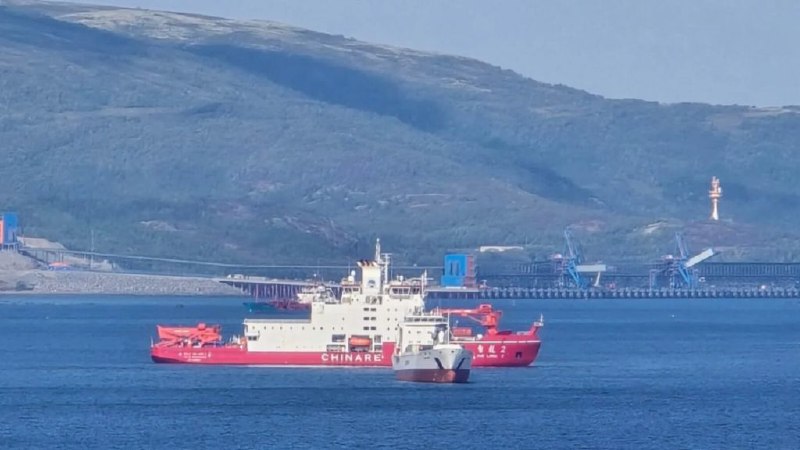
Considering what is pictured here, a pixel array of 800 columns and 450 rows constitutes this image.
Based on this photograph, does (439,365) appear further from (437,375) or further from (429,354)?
(429,354)

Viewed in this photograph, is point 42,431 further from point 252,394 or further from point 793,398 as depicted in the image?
point 793,398

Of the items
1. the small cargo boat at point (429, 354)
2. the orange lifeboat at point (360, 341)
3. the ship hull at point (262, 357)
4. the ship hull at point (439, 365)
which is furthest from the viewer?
the ship hull at point (262, 357)

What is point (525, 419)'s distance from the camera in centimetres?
7462

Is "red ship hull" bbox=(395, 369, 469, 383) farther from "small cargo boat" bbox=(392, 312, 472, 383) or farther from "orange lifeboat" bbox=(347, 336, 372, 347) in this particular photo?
"orange lifeboat" bbox=(347, 336, 372, 347)

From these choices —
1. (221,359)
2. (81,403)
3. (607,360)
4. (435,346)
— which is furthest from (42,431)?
(607,360)

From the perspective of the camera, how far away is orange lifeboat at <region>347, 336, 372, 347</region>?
93.3 metres

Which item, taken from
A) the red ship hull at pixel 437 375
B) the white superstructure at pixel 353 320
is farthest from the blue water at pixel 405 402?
the white superstructure at pixel 353 320

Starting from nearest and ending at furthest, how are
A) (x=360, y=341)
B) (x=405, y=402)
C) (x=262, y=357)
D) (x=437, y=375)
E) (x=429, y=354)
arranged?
(x=405, y=402), (x=437, y=375), (x=429, y=354), (x=360, y=341), (x=262, y=357)

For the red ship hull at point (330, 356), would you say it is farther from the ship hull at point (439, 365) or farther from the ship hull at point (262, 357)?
the ship hull at point (439, 365)

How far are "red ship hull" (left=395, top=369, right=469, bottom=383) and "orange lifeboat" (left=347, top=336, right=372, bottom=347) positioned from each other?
6630 mm

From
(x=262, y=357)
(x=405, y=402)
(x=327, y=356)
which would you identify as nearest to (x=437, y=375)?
(x=405, y=402)

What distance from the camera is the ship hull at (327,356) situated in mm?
93562

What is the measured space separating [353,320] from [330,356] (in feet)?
6.42

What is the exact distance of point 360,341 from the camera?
3674 inches
